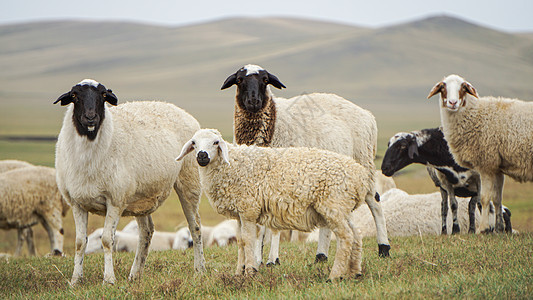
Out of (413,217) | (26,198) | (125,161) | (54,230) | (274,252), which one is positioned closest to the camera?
(125,161)

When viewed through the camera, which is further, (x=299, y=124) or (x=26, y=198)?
(x=26, y=198)

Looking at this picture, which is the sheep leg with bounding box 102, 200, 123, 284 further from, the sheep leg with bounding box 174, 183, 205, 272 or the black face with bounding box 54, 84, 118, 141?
the sheep leg with bounding box 174, 183, 205, 272

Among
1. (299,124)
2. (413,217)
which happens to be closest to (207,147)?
(299,124)

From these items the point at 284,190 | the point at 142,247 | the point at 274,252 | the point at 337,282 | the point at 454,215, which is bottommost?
the point at 454,215

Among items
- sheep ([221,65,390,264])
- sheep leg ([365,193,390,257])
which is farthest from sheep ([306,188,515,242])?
sheep leg ([365,193,390,257])

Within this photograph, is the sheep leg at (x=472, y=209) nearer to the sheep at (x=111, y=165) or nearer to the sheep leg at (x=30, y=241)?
the sheep at (x=111, y=165)

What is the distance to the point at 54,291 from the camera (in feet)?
23.0

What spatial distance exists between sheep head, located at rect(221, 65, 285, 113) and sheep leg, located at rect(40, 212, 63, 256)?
23.0 ft

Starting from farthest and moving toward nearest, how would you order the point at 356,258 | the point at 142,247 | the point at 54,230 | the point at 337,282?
the point at 54,230 → the point at 142,247 → the point at 356,258 → the point at 337,282

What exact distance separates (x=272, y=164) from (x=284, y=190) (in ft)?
1.64

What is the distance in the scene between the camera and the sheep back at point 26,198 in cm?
1308

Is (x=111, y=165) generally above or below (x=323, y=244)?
above

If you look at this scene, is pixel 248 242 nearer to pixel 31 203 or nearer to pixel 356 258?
pixel 356 258

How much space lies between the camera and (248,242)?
22.5 feet
